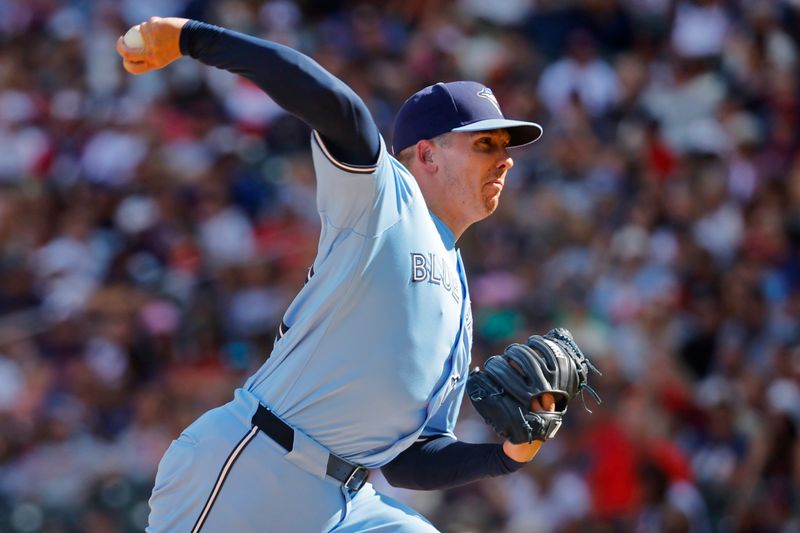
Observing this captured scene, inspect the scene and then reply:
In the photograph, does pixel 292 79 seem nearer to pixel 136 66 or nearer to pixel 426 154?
pixel 136 66

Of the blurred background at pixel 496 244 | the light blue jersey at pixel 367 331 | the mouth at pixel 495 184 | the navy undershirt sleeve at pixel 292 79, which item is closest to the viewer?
the navy undershirt sleeve at pixel 292 79

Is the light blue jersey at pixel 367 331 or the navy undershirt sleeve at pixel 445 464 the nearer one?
the light blue jersey at pixel 367 331

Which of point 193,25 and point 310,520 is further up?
point 193,25

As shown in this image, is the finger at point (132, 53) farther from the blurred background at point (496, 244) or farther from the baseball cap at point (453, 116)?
the blurred background at point (496, 244)

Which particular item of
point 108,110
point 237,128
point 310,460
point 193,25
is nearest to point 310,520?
point 310,460

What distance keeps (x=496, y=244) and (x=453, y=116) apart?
5.04m

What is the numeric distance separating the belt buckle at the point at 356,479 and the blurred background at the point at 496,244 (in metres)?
4.17

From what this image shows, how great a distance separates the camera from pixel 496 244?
336 inches

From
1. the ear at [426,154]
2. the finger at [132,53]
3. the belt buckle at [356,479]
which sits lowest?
the belt buckle at [356,479]

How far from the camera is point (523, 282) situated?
824cm

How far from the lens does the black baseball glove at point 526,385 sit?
3229mm

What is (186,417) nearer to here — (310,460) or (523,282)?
(523,282)

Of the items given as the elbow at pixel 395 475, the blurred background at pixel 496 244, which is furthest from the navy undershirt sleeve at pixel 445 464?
the blurred background at pixel 496 244

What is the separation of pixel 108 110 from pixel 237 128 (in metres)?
1.27
